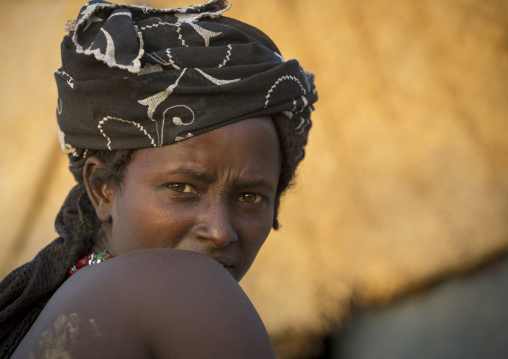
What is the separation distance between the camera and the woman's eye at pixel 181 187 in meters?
1.48

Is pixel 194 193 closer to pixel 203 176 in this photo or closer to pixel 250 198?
pixel 203 176

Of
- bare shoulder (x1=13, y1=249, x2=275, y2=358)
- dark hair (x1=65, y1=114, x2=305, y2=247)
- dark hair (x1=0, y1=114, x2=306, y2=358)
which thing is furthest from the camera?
dark hair (x1=65, y1=114, x2=305, y2=247)

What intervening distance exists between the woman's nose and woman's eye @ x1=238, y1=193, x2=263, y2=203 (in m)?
0.11

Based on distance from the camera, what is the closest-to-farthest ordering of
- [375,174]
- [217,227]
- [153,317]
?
[153,317] < [217,227] < [375,174]

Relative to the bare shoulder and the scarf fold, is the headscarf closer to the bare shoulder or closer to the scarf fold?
the scarf fold

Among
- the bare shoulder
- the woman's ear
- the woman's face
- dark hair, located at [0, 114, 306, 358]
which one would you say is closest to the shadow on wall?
dark hair, located at [0, 114, 306, 358]

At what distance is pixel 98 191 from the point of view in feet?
5.28

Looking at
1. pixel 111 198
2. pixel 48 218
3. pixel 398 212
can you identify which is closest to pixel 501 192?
pixel 398 212

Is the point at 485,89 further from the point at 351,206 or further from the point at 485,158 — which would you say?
the point at 351,206

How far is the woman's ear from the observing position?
1584 millimetres

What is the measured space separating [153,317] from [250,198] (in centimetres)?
76

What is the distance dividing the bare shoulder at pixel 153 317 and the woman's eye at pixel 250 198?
0.66m

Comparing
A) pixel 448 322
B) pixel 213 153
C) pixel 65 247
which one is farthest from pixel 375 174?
pixel 65 247

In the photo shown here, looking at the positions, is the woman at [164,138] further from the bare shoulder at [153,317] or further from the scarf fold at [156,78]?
the bare shoulder at [153,317]
